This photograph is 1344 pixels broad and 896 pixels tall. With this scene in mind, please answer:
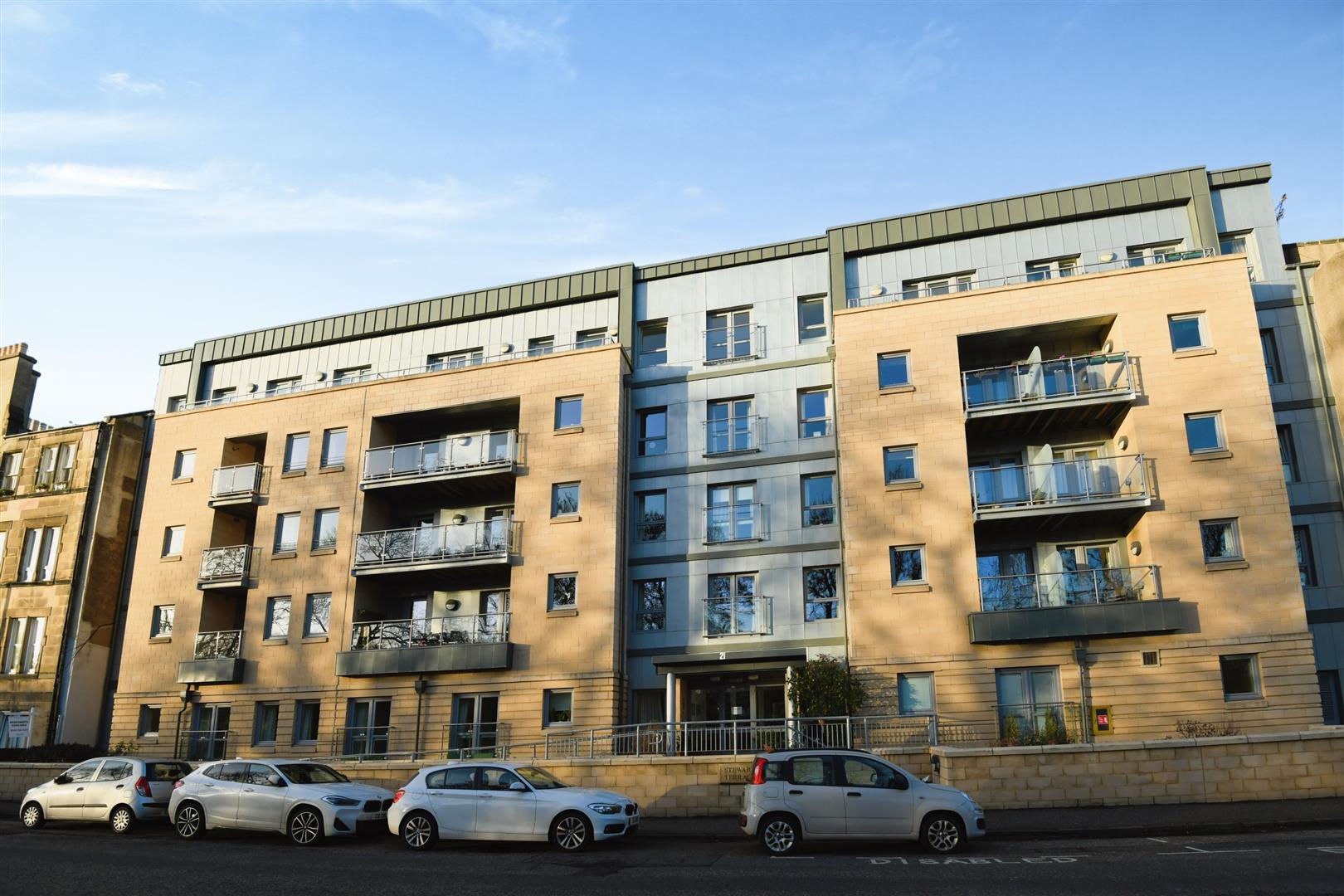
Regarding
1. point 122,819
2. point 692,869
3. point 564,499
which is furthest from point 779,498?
point 122,819

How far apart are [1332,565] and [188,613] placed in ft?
105

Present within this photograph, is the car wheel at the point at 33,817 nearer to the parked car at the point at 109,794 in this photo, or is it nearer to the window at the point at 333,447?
the parked car at the point at 109,794

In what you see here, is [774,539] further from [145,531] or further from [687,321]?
[145,531]

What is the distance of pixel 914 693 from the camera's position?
24.1 metres

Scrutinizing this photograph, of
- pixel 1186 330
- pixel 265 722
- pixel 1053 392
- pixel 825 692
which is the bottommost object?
pixel 265 722

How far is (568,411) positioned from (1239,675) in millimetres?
18300

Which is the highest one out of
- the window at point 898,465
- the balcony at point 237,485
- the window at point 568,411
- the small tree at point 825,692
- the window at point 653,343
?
the window at point 653,343

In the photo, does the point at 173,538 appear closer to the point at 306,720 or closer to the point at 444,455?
the point at 306,720

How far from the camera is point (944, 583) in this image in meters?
24.5

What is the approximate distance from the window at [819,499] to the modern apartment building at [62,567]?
998 inches

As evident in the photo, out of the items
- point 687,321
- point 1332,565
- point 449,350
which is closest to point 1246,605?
point 1332,565

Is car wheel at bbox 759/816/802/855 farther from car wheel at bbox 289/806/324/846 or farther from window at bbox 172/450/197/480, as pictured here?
window at bbox 172/450/197/480

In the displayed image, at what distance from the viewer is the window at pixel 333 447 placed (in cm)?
3150

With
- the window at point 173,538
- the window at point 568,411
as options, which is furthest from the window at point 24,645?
the window at point 568,411
